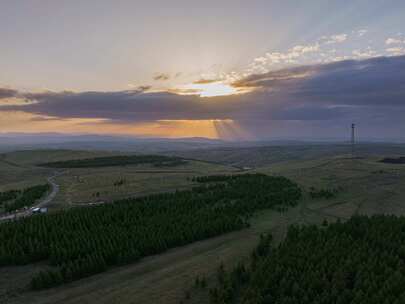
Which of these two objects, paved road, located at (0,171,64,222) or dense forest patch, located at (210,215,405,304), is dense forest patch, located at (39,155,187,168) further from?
dense forest patch, located at (210,215,405,304)

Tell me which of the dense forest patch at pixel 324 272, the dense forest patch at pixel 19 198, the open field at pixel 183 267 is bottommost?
the open field at pixel 183 267

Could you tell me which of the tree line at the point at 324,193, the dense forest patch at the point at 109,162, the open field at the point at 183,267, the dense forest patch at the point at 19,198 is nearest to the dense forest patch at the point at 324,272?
the open field at the point at 183,267

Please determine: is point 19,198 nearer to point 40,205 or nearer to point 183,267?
point 40,205

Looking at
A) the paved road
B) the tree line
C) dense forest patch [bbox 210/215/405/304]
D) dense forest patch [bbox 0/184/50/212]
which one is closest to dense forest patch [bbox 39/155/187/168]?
the paved road

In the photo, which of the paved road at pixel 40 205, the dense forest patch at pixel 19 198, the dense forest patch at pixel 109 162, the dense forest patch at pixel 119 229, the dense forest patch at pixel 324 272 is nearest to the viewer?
the dense forest patch at pixel 324 272

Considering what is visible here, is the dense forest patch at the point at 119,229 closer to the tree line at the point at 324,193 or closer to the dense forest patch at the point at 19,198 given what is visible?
the tree line at the point at 324,193

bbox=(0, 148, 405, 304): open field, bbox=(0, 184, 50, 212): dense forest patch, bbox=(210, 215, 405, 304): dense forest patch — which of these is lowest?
bbox=(0, 148, 405, 304): open field

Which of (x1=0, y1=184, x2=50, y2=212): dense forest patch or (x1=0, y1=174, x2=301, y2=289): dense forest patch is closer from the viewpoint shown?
(x1=0, y1=174, x2=301, y2=289): dense forest patch
